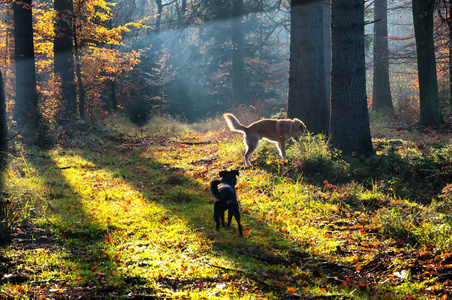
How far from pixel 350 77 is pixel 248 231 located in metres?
5.53

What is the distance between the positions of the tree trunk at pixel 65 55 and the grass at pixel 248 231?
714cm

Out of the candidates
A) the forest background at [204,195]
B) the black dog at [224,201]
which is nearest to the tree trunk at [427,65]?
the forest background at [204,195]

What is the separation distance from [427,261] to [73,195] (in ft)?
21.6

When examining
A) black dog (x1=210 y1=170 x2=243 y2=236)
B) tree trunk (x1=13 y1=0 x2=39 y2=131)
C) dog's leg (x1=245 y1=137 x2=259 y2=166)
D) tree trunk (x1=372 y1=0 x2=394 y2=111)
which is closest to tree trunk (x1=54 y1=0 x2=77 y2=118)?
tree trunk (x1=13 y1=0 x2=39 y2=131)

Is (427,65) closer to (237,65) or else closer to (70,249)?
(70,249)

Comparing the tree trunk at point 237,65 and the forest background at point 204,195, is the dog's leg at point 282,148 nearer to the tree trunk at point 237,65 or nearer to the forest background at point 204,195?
the forest background at point 204,195

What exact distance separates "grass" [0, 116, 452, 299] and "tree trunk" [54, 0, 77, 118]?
714cm

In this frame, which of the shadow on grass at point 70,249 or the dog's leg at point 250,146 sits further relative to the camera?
the dog's leg at point 250,146

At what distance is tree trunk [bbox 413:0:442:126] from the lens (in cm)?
1444

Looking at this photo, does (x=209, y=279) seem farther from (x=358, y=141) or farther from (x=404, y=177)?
(x=358, y=141)

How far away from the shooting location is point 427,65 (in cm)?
1455

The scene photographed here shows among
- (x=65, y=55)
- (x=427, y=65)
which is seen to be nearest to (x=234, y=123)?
(x=427, y=65)

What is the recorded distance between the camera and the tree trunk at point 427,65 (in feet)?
47.4

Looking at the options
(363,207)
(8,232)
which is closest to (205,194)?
(363,207)
